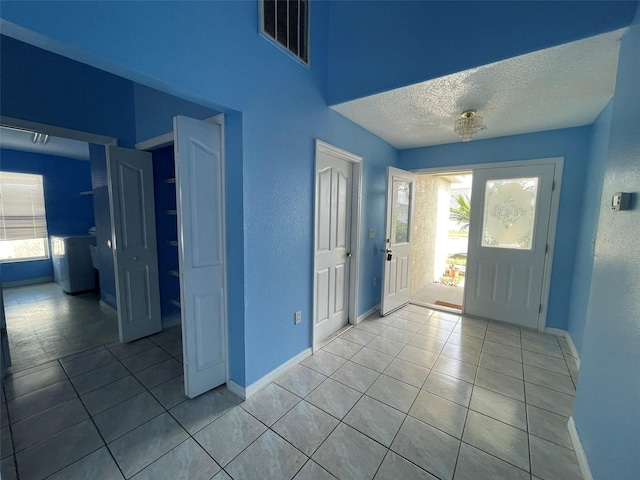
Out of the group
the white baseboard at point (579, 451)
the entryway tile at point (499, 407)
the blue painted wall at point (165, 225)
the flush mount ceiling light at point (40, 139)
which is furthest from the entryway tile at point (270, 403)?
the flush mount ceiling light at point (40, 139)

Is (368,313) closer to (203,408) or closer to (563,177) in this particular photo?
(203,408)

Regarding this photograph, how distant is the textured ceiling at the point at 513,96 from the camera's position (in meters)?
1.65

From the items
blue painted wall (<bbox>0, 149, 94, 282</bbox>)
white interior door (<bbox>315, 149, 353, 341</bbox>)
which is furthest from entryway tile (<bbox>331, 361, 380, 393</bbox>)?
blue painted wall (<bbox>0, 149, 94, 282</bbox>)

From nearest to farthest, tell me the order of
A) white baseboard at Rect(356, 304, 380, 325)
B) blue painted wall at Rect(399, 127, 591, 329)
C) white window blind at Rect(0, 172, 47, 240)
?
1. blue painted wall at Rect(399, 127, 591, 329)
2. white baseboard at Rect(356, 304, 380, 325)
3. white window blind at Rect(0, 172, 47, 240)

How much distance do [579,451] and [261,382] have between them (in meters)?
2.05

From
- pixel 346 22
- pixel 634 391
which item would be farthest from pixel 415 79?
pixel 634 391

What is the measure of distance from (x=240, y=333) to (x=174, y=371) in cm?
85

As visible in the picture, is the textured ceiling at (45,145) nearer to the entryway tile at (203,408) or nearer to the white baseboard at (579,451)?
the entryway tile at (203,408)

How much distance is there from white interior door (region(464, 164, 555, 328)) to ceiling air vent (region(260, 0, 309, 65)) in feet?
8.76

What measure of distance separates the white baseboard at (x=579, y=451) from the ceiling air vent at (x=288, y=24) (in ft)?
10.7

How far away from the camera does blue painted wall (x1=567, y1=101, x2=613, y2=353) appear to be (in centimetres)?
226

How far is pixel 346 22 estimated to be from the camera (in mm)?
2318

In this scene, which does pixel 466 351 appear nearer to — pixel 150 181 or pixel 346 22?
pixel 346 22

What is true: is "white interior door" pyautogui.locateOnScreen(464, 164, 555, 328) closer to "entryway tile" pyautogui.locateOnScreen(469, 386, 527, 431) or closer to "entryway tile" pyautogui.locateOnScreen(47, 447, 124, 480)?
"entryway tile" pyautogui.locateOnScreen(469, 386, 527, 431)
